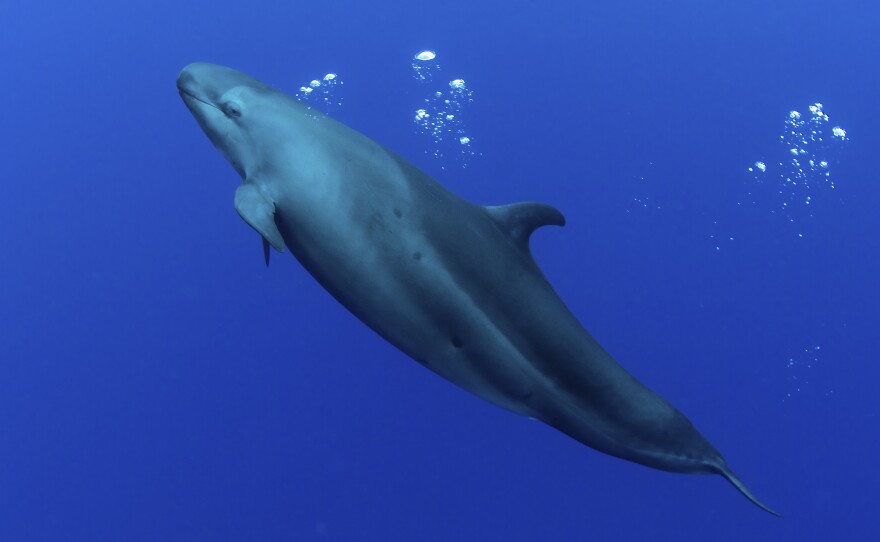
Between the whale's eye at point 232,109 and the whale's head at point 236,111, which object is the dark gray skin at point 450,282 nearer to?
the whale's head at point 236,111

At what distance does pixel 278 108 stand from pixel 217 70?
886 millimetres

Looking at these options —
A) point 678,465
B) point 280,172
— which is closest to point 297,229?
point 280,172

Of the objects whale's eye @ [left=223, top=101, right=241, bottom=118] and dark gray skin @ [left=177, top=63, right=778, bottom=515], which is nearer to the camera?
dark gray skin @ [left=177, top=63, right=778, bottom=515]

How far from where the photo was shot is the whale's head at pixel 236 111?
560 cm

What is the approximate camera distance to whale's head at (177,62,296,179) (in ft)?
18.4

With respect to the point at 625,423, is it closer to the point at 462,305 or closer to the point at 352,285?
the point at 462,305

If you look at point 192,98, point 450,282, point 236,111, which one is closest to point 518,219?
point 450,282

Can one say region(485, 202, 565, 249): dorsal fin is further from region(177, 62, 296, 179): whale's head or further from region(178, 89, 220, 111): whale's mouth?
region(178, 89, 220, 111): whale's mouth

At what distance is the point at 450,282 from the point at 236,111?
216 centimetres

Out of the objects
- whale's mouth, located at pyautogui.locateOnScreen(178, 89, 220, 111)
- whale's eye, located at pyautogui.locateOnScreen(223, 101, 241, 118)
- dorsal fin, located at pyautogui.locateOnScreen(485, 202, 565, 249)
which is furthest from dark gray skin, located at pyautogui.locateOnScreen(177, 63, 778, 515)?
whale's mouth, located at pyautogui.locateOnScreen(178, 89, 220, 111)

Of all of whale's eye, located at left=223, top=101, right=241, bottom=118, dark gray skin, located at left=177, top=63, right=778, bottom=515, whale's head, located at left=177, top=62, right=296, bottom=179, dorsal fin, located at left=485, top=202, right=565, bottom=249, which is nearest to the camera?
dark gray skin, located at left=177, top=63, right=778, bottom=515

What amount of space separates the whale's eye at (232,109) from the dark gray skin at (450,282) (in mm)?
358

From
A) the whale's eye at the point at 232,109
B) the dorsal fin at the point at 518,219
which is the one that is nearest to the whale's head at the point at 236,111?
the whale's eye at the point at 232,109

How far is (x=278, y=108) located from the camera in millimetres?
5656
